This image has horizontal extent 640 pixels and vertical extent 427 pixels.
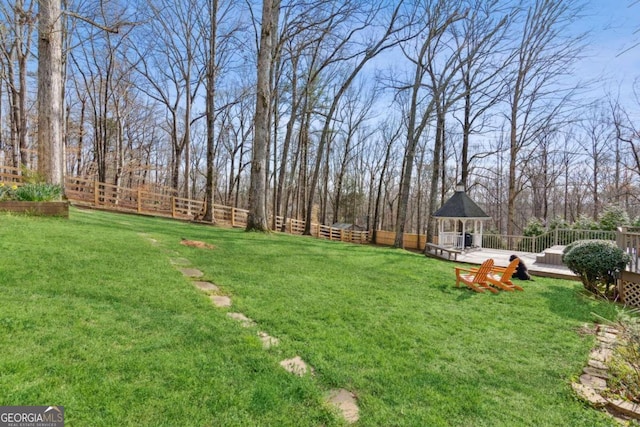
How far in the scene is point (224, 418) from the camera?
1910 millimetres

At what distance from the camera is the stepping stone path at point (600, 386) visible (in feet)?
7.65

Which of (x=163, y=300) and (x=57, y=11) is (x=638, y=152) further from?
(x=57, y=11)

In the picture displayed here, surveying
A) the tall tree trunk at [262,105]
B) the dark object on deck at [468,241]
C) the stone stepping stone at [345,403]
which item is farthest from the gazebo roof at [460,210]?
the stone stepping stone at [345,403]

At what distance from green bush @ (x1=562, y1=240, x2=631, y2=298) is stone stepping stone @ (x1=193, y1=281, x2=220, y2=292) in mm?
6796

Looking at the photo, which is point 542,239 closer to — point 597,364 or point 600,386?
point 597,364

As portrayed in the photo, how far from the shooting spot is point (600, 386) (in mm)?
2633

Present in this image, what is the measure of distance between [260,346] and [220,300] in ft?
4.23

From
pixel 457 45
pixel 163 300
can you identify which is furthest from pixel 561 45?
pixel 163 300

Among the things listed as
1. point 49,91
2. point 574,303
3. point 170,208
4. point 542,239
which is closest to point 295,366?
point 574,303

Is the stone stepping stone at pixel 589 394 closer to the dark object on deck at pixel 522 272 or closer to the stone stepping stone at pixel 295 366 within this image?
the stone stepping stone at pixel 295 366

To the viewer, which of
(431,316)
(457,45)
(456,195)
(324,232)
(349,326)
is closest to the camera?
(349,326)

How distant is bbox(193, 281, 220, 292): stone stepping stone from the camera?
13.8 feet

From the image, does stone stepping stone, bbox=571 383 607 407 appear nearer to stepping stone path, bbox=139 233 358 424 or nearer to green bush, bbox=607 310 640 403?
stepping stone path, bbox=139 233 358 424

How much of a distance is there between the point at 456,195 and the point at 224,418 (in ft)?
46.3
